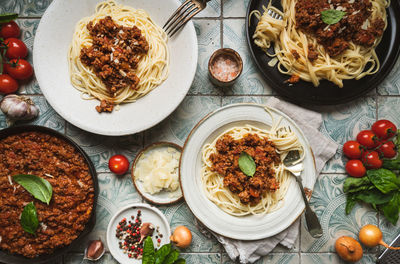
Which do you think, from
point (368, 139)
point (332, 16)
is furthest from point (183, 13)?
point (368, 139)

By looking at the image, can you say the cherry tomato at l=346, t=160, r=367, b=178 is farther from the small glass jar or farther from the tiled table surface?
the small glass jar

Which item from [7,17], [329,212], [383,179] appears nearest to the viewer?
[7,17]

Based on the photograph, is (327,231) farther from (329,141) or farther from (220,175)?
(220,175)

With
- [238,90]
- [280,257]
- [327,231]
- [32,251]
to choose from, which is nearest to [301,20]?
[238,90]

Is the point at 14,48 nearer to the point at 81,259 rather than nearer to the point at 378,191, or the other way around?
the point at 81,259

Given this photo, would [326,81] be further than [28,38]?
No

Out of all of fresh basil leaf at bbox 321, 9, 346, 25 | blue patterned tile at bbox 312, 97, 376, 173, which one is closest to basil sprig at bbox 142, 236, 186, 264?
blue patterned tile at bbox 312, 97, 376, 173

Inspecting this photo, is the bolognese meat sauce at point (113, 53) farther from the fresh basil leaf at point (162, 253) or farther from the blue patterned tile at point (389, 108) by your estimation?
the blue patterned tile at point (389, 108)
